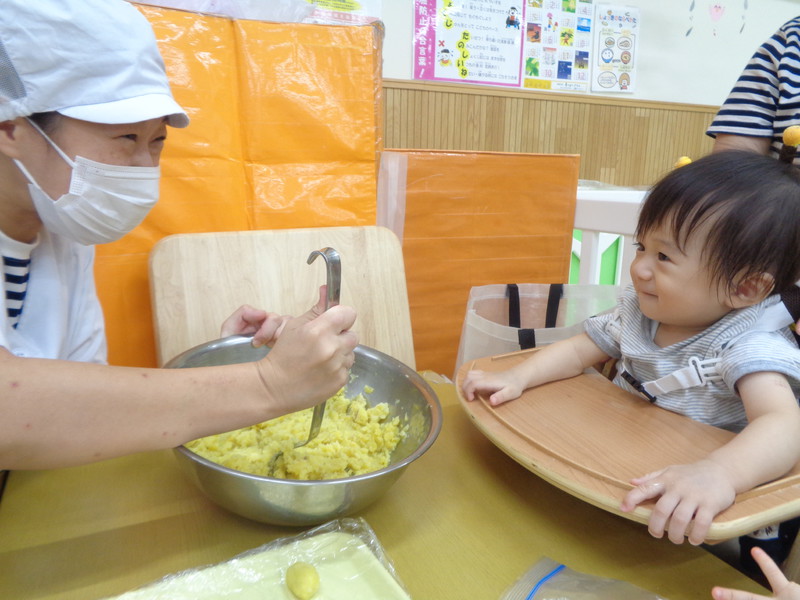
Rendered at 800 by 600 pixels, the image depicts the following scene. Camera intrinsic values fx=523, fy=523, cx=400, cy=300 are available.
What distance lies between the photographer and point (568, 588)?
526 millimetres

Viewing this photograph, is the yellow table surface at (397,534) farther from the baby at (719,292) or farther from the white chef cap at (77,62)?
the white chef cap at (77,62)

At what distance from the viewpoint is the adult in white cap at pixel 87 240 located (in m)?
0.49

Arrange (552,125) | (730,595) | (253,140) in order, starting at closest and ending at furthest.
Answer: (730,595), (253,140), (552,125)

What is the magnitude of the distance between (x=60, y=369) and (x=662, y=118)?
3372 millimetres

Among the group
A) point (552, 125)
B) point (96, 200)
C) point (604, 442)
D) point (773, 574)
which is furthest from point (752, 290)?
point (552, 125)

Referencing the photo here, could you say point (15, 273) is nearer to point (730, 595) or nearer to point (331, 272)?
point (331, 272)

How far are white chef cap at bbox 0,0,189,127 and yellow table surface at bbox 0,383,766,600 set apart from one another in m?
0.47

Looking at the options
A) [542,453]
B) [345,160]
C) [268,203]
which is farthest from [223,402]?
[345,160]

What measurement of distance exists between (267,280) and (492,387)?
54cm

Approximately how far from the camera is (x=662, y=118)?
3068mm

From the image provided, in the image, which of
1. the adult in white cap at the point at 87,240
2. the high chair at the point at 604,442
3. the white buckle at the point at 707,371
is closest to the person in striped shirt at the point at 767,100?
the white buckle at the point at 707,371

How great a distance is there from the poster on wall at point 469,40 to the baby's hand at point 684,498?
218 centimetres

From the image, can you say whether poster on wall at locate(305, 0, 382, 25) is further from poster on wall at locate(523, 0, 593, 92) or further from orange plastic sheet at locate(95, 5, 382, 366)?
poster on wall at locate(523, 0, 593, 92)

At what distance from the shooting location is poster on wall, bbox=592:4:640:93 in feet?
8.93
